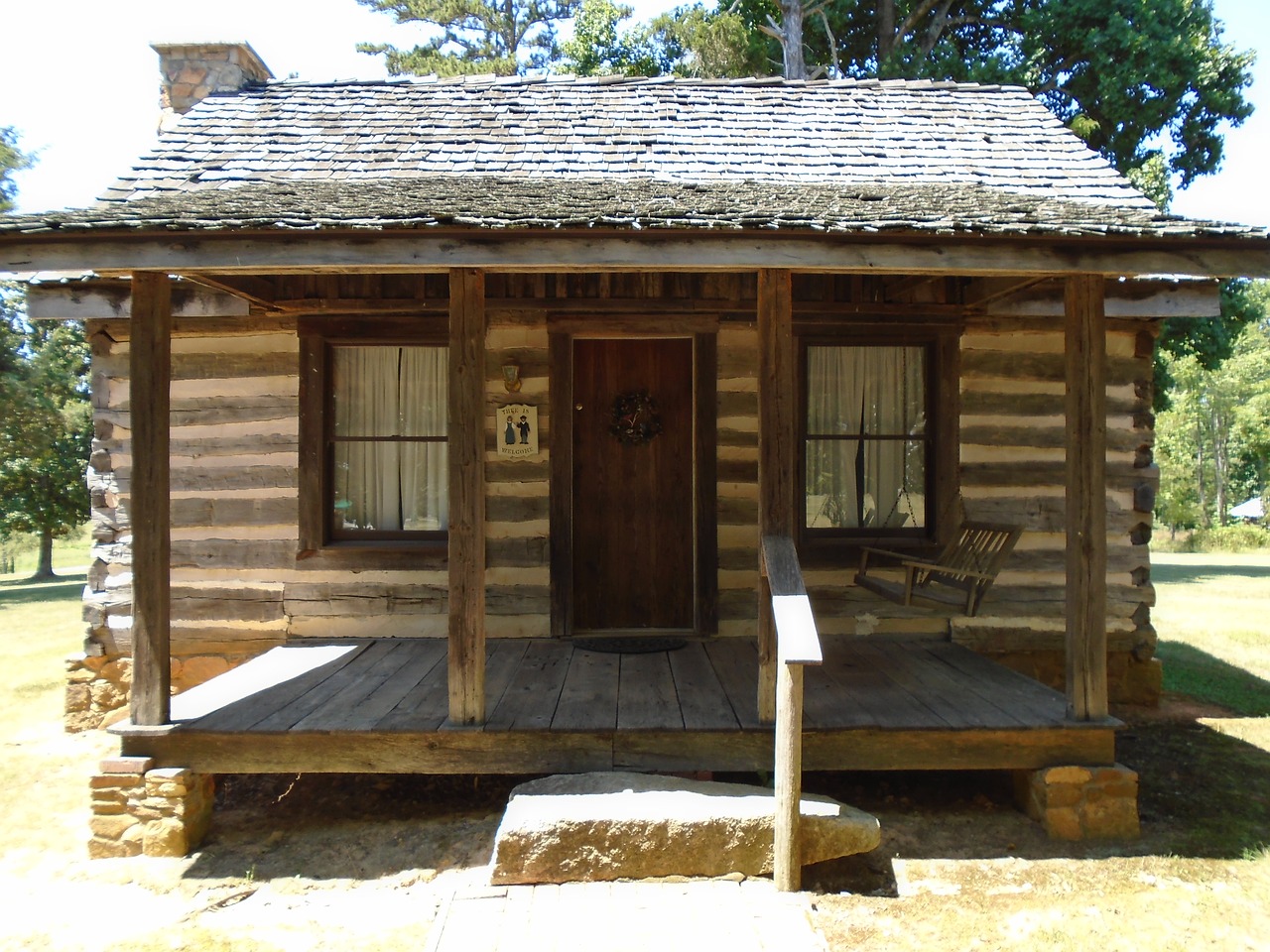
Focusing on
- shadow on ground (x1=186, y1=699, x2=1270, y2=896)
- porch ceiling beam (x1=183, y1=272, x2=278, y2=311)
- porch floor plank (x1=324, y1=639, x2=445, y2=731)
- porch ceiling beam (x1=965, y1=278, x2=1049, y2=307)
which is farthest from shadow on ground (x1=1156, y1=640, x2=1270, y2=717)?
porch ceiling beam (x1=183, y1=272, x2=278, y2=311)

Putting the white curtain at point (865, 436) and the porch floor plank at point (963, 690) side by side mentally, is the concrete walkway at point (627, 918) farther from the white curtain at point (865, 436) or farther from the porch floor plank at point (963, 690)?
the white curtain at point (865, 436)

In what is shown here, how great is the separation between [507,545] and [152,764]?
2683mm

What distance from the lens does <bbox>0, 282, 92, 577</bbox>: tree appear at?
17.4m

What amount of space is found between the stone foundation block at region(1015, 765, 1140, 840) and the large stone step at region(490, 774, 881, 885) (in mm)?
1122

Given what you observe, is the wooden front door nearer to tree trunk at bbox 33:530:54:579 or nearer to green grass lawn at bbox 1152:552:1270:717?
green grass lawn at bbox 1152:552:1270:717

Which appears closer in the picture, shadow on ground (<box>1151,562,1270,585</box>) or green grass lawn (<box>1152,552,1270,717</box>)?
green grass lawn (<box>1152,552,1270,717</box>)

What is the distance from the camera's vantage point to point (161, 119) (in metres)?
7.62

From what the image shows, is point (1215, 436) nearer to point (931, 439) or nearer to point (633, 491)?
point (931, 439)

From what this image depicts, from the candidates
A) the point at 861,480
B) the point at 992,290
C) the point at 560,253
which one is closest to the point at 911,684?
the point at 861,480

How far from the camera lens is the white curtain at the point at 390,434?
6.59 metres

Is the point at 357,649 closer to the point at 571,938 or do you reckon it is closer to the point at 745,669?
the point at 745,669

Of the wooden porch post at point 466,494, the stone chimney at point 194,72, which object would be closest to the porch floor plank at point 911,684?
the wooden porch post at point 466,494

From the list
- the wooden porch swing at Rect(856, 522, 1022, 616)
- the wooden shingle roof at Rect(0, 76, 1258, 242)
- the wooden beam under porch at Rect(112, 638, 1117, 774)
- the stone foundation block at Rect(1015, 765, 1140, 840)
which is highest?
the wooden shingle roof at Rect(0, 76, 1258, 242)

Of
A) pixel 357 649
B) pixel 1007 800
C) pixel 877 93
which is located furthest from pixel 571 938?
pixel 877 93
